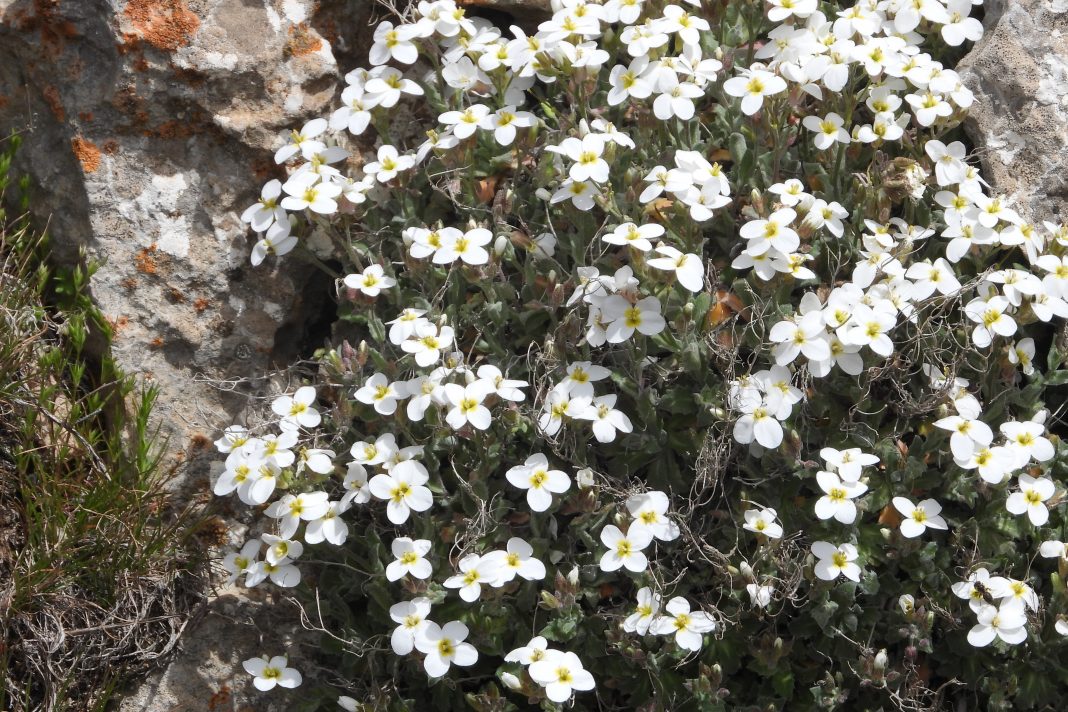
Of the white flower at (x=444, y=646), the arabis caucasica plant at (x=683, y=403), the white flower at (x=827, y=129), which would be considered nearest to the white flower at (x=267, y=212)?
the arabis caucasica plant at (x=683, y=403)

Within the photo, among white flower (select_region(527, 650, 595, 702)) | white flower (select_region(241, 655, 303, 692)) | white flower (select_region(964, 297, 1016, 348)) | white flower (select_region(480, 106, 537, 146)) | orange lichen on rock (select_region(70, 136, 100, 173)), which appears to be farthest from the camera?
orange lichen on rock (select_region(70, 136, 100, 173))

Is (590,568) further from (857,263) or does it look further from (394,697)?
(857,263)

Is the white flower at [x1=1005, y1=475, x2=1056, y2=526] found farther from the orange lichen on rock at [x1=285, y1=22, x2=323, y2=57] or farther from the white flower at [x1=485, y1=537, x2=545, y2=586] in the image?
the orange lichen on rock at [x1=285, y1=22, x2=323, y2=57]

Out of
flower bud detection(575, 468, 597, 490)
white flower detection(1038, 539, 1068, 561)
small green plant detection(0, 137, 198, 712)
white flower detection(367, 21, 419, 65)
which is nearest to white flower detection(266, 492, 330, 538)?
small green plant detection(0, 137, 198, 712)

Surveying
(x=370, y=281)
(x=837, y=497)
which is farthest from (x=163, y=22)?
(x=837, y=497)

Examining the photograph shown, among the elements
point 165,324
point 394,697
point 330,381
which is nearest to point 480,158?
point 330,381

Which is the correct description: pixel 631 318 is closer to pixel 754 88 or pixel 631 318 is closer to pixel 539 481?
pixel 539 481

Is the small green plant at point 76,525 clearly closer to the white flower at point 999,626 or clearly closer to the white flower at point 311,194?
the white flower at point 311,194
